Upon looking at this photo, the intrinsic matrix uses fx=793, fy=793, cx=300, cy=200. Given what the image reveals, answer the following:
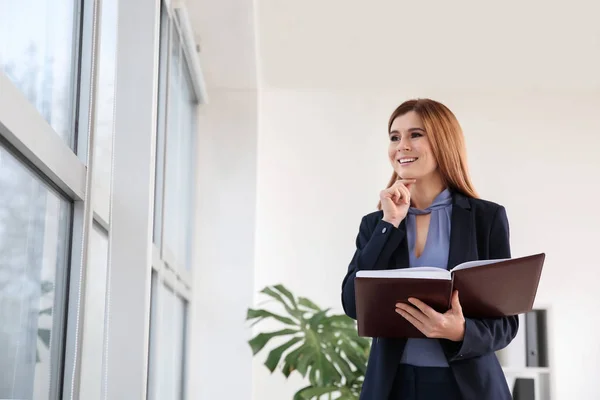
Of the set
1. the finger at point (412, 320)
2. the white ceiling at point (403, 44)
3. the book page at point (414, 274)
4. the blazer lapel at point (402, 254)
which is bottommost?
the finger at point (412, 320)

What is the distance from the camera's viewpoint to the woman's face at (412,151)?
160cm

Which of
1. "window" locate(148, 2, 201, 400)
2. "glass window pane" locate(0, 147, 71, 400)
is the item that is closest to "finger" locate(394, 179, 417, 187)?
"glass window pane" locate(0, 147, 71, 400)

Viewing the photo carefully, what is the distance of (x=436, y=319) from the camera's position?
1422mm

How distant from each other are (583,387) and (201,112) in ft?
9.55

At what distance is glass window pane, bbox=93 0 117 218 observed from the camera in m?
2.09

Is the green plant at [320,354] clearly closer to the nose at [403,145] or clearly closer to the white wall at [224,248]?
the white wall at [224,248]

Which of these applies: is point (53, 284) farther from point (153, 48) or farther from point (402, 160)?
point (153, 48)

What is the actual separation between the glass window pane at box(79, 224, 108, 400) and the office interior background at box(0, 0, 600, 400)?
15mm

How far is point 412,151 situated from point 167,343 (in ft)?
6.93

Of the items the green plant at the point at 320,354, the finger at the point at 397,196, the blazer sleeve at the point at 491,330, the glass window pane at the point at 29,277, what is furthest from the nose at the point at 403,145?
the green plant at the point at 320,354

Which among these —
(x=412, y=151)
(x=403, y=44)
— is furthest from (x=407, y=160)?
(x=403, y=44)

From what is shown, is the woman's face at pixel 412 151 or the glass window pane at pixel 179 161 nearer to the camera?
the woman's face at pixel 412 151

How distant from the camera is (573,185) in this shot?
17.0 feet

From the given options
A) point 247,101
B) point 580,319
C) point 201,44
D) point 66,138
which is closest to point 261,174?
point 247,101
